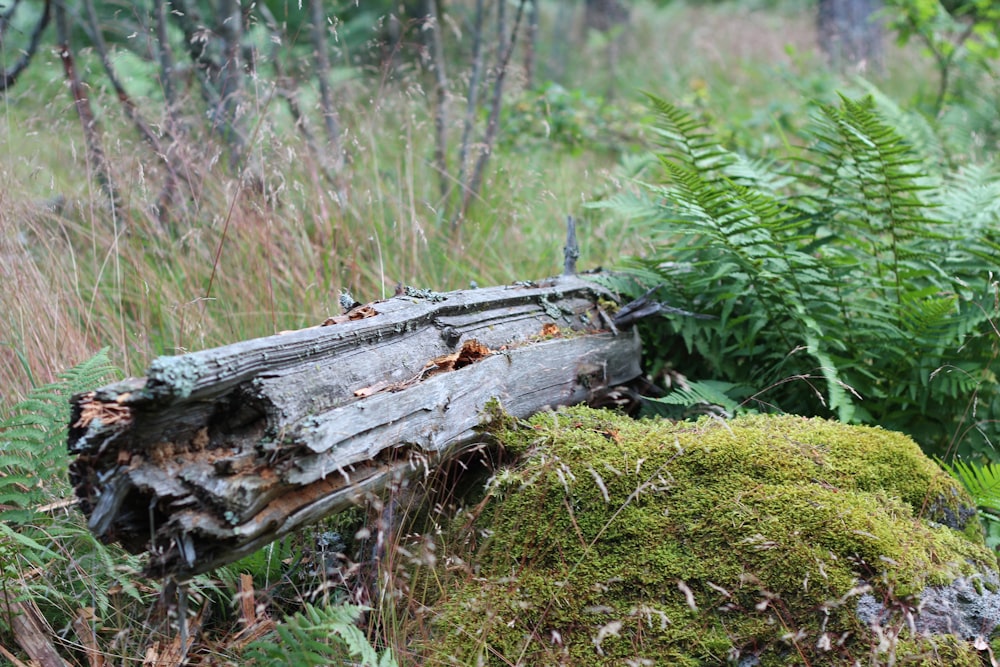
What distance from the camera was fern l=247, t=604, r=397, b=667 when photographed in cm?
166

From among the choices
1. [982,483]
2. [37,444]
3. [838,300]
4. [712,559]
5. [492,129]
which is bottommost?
[982,483]

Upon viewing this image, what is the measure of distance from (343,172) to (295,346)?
96.2 inches

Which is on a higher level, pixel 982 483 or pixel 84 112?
pixel 84 112

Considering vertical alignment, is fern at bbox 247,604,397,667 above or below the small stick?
below

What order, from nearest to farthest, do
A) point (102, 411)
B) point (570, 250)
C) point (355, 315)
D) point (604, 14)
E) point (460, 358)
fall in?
point (102, 411) → point (355, 315) → point (460, 358) → point (570, 250) → point (604, 14)

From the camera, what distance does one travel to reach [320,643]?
1658 mm

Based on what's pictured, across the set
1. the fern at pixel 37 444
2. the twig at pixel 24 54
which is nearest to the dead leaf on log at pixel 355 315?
the fern at pixel 37 444

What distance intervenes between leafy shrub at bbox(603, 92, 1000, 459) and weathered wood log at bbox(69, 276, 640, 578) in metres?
1.02

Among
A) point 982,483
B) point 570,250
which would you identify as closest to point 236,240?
point 570,250

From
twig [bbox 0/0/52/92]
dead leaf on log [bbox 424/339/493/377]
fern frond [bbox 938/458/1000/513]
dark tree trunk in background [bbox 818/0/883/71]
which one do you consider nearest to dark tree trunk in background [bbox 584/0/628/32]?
dark tree trunk in background [bbox 818/0/883/71]

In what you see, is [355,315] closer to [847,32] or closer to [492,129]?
[492,129]

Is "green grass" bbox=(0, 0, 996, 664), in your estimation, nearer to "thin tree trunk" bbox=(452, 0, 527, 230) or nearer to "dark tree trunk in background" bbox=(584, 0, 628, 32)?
"thin tree trunk" bbox=(452, 0, 527, 230)

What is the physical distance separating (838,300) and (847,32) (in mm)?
7958

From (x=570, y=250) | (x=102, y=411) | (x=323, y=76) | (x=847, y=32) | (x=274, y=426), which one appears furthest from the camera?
(x=847, y=32)
